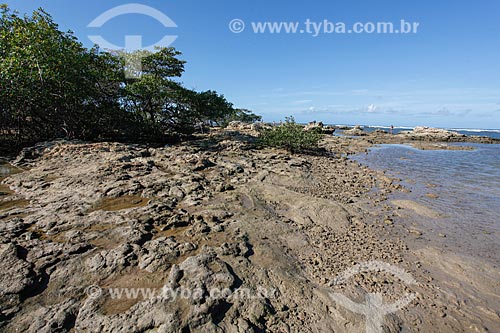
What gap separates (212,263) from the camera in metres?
3.99

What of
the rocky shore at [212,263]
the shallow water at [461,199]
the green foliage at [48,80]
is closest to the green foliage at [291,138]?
the shallow water at [461,199]

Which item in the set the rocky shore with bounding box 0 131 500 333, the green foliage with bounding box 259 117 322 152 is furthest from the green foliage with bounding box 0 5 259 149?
the rocky shore with bounding box 0 131 500 333

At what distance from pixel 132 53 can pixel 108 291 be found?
19.9 m

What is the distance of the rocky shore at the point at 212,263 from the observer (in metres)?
3.07

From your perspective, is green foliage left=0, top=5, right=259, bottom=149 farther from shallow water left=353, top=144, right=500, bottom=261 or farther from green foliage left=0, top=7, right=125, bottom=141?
shallow water left=353, top=144, right=500, bottom=261

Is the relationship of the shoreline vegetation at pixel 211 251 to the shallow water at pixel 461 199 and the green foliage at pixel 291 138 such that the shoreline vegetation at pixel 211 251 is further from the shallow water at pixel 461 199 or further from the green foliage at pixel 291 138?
the green foliage at pixel 291 138

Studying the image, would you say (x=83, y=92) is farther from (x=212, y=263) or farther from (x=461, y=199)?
(x=461, y=199)

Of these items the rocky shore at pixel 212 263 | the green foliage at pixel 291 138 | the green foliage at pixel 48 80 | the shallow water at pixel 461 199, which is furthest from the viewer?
the green foliage at pixel 291 138

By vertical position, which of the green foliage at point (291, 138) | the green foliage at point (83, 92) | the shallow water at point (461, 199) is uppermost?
the green foliage at point (83, 92)

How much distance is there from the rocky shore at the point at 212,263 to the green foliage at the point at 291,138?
960 centimetres

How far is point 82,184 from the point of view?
25.7ft

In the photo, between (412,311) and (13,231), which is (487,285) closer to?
(412,311)

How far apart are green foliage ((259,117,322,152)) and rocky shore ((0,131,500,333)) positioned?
9.60m

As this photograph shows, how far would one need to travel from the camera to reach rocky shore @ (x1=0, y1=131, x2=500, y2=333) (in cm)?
307
